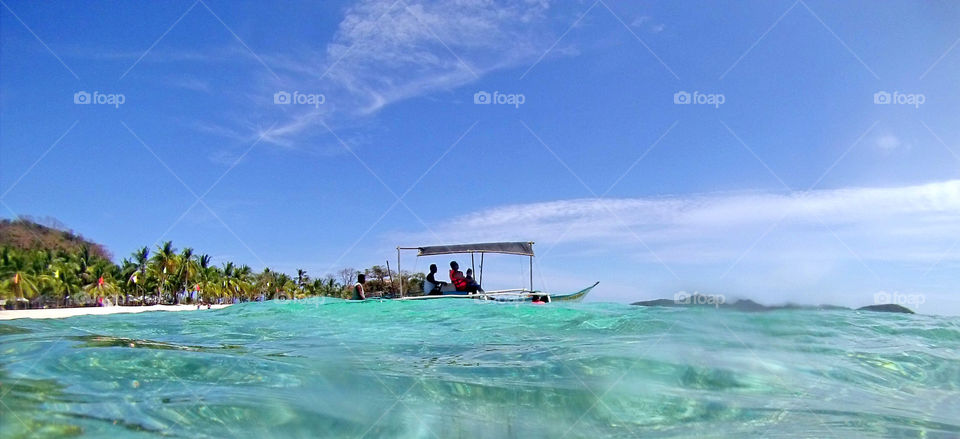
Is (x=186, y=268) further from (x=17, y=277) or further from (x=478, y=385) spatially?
(x=478, y=385)

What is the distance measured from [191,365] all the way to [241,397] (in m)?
1.24

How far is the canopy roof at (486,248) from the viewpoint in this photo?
18992 millimetres

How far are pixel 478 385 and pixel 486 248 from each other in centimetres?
1430

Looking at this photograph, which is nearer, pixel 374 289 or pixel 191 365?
pixel 191 365

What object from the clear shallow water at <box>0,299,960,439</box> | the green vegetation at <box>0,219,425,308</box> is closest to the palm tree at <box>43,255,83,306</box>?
the green vegetation at <box>0,219,425,308</box>

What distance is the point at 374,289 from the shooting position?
5519 centimetres

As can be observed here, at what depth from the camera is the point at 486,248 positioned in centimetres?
1903

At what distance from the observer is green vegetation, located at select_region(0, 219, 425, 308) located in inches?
1923

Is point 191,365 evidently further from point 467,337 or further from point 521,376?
point 467,337

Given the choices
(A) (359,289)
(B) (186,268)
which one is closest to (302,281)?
(B) (186,268)

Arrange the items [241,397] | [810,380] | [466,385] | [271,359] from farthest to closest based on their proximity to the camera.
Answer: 1. [271,359]
2. [810,380]
3. [466,385]
4. [241,397]

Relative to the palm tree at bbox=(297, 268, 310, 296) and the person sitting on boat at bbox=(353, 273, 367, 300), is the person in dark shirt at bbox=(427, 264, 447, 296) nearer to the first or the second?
the person sitting on boat at bbox=(353, 273, 367, 300)

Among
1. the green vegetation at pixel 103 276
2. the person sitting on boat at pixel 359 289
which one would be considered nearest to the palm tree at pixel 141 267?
the green vegetation at pixel 103 276

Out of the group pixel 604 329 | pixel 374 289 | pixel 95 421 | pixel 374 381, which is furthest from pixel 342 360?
pixel 374 289
